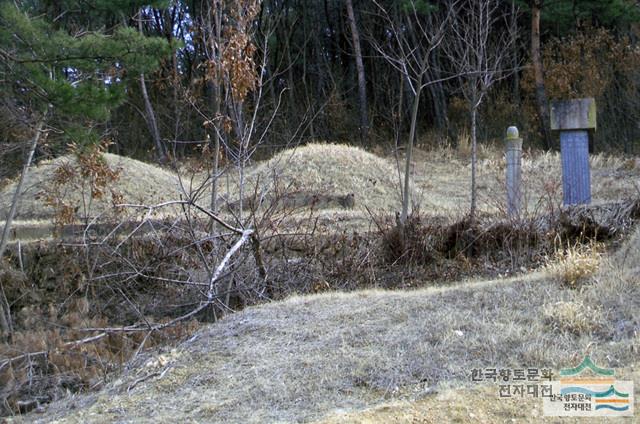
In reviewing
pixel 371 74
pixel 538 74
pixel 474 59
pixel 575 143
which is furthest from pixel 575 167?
pixel 371 74

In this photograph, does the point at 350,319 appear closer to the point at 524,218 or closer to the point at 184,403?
the point at 184,403

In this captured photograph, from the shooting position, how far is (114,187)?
16.7m

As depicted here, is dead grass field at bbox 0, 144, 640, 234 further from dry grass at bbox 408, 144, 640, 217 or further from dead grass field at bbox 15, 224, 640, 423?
dead grass field at bbox 15, 224, 640, 423

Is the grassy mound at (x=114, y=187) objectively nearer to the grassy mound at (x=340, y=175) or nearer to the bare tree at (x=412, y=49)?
the grassy mound at (x=340, y=175)

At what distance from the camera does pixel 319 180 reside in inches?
651

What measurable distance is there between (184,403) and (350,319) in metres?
1.68

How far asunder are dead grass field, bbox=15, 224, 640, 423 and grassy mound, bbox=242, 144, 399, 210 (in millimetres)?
9129

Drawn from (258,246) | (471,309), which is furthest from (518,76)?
(471,309)

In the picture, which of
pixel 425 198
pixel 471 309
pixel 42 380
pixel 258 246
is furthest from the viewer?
pixel 425 198

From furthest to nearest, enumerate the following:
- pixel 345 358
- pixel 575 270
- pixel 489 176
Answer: pixel 489 176
pixel 575 270
pixel 345 358

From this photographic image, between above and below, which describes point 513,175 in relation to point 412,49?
below

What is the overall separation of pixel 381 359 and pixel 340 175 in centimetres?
1178

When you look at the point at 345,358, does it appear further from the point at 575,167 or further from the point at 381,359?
the point at 575,167

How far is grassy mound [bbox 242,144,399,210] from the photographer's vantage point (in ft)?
52.3
